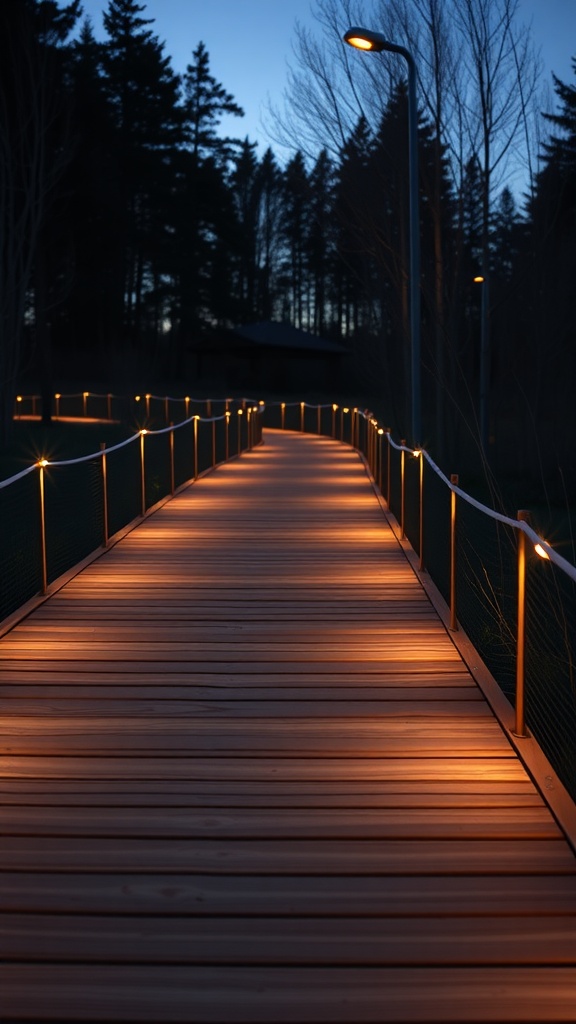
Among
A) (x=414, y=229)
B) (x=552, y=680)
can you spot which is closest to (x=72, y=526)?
(x=414, y=229)

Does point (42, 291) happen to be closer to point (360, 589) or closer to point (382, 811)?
point (360, 589)

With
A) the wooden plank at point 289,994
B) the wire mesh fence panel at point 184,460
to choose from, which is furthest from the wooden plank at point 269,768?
the wire mesh fence panel at point 184,460

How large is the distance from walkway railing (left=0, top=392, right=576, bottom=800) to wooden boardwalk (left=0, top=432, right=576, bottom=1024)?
0.65 meters

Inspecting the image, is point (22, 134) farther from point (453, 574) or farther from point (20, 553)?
point (453, 574)

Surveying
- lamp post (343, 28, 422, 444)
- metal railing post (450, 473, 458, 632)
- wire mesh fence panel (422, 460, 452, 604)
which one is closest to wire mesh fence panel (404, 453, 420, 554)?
wire mesh fence panel (422, 460, 452, 604)

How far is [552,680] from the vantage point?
6820 millimetres

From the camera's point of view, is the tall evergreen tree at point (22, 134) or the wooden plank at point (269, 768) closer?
the wooden plank at point (269, 768)

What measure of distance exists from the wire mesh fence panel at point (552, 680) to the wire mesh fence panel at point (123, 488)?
252 inches

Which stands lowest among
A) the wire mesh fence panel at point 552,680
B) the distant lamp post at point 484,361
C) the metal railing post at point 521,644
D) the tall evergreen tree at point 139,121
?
the wire mesh fence panel at point 552,680

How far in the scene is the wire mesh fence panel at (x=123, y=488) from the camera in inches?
629

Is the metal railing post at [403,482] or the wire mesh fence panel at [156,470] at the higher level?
the metal railing post at [403,482]

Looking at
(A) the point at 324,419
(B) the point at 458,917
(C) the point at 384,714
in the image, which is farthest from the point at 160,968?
(A) the point at 324,419

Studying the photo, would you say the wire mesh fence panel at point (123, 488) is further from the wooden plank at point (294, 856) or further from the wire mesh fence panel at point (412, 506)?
the wooden plank at point (294, 856)

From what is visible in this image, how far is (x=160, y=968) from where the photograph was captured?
A: 2.90m
